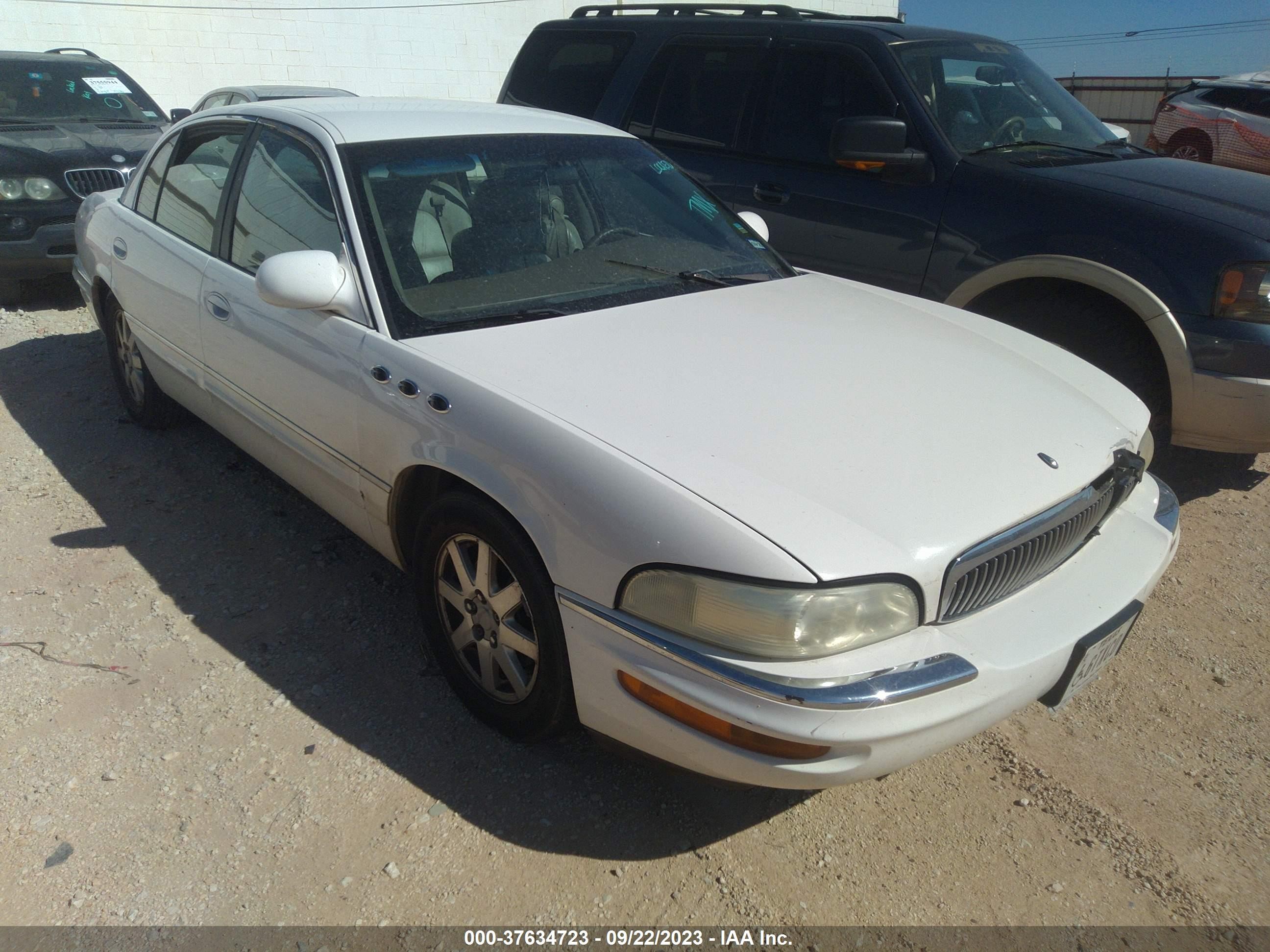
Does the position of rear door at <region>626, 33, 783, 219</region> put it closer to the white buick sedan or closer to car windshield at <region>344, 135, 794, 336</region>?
the white buick sedan

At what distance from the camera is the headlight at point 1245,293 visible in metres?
3.61

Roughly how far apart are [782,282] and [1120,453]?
1256mm

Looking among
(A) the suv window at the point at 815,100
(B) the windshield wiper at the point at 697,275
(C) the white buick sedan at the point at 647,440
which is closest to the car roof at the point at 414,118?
(C) the white buick sedan at the point at 647,440

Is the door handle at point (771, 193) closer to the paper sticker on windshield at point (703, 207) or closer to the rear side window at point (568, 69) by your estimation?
the paper sticker on windshield at point (703, 207)

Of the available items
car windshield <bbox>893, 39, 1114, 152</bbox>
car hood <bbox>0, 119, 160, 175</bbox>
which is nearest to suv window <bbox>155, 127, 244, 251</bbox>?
car windshield <bbox>893, 39, 1114, 152</bbox>

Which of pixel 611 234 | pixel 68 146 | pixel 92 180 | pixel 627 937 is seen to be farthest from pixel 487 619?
pixel 68 146

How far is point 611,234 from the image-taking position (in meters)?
3.34

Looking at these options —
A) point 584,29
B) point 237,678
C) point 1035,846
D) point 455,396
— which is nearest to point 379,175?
point 455,396

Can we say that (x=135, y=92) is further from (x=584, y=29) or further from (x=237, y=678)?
(x=237, y=678)

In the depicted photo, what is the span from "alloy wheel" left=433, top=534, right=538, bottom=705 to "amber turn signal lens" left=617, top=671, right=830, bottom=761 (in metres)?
0.42

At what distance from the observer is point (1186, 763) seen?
2.73 meters

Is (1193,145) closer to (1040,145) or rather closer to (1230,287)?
(1040,145)

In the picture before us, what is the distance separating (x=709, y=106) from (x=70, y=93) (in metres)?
5.89

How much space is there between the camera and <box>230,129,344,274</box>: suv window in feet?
10.00
